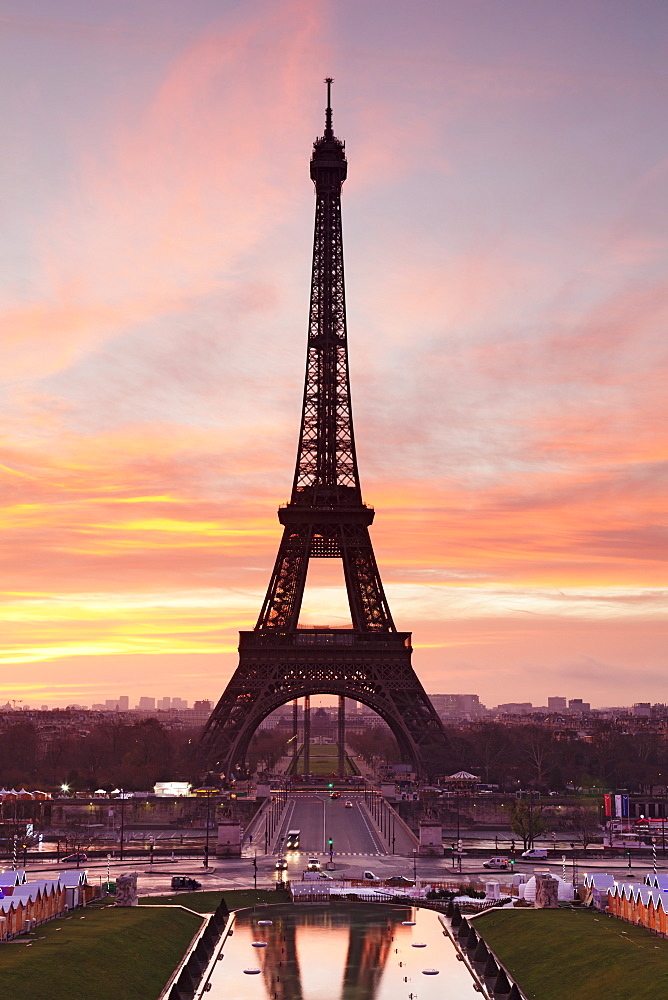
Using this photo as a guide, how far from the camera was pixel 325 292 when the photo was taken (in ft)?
438

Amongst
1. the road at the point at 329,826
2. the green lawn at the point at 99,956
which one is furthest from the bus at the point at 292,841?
the green lawn at the point at 99,956

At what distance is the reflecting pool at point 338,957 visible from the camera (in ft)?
168

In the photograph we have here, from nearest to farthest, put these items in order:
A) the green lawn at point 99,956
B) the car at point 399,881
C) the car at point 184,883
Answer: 1. the green lawn at point 99,956
2. the car at point 184,883
3. the car at point 399,881

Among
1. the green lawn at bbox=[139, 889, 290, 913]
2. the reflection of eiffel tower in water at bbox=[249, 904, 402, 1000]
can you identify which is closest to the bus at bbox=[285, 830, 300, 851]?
the green lawn at bbox=[139, 889, 290, 913]

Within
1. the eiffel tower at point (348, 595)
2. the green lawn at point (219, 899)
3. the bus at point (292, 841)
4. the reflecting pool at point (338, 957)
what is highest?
the eiffel tower at point (348, 595)

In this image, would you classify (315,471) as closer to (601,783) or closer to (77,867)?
(77,867)

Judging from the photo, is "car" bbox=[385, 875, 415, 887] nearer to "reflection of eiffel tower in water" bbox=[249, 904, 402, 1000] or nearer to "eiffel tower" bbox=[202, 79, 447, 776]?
"reflection of eiffel tower in water" bbox=[249, 904, 402, 1000]

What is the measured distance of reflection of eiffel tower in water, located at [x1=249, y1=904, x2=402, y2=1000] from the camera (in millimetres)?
51531

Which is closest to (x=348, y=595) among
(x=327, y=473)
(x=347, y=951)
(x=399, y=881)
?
(x=327, y=473)

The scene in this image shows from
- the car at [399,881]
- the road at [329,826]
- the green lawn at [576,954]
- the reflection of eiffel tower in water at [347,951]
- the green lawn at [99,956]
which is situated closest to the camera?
the green lawn at [576,954]

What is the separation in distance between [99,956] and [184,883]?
77.9ft

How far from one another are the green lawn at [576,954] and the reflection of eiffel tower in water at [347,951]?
19.1 feet

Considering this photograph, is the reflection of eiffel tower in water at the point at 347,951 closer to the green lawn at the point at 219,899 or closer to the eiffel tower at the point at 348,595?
the green lawn at the point at 219,899

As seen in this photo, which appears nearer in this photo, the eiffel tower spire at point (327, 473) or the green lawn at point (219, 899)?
the green lawn at point (219, 899)
